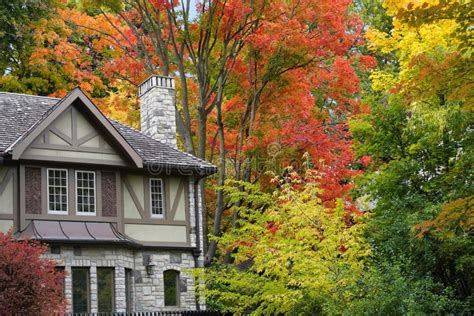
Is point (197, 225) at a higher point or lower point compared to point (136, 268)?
higher

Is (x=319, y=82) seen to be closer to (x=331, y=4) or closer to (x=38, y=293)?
(x=331, y=4)

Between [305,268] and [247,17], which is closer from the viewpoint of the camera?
[305,268]

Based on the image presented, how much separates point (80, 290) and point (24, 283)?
606 cm

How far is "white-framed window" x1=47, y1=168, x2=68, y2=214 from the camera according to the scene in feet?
87.8

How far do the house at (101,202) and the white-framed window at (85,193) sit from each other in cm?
3

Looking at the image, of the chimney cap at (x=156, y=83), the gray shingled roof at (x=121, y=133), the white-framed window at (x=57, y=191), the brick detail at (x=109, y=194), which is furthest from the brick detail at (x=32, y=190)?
the chimney cap at (x=156, y=83)

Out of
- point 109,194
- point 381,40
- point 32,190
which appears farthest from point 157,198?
point 381,40

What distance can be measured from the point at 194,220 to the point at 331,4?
9.11 m

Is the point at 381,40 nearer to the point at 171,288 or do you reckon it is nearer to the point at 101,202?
the point at 101,202

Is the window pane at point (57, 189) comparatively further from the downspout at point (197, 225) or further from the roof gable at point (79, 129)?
the downspout at point (197, 225)

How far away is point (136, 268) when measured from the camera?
2802cm

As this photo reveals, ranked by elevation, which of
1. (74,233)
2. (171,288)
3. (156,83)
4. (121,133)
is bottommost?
(171,288)

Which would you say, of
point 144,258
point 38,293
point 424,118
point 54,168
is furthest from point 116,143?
point 424,118

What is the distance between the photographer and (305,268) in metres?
21.1
